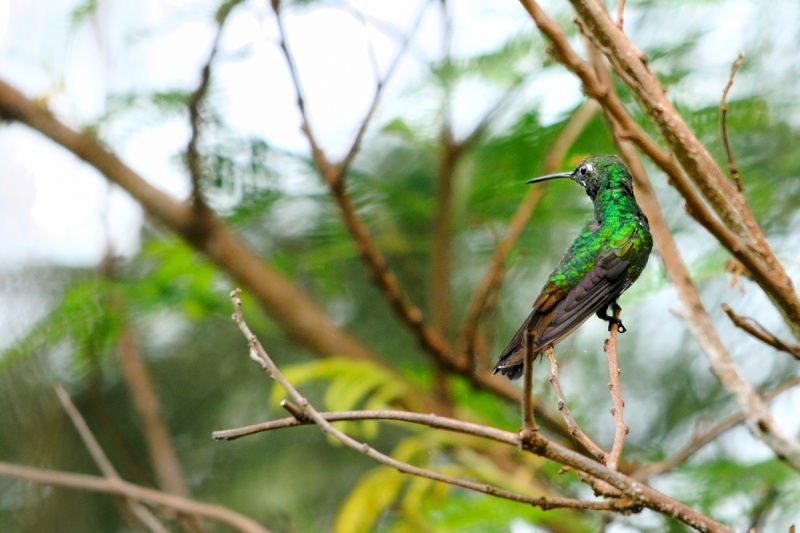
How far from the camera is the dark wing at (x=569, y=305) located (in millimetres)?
912

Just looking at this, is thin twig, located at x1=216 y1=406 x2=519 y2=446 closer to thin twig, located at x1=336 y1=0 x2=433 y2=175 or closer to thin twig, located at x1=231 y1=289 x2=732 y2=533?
thin twig, located at x1=231 y1=289 x2=732 y2=533

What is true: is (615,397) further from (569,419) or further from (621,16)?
(621,16)

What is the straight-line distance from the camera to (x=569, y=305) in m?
0.94

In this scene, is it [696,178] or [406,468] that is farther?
[696,178]

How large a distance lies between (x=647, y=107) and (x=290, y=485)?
2.86 m

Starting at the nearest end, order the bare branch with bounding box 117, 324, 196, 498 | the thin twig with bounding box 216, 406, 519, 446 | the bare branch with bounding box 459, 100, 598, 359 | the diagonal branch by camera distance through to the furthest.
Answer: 1. the thin twig with bounding box 216, 406, 519, 446
2. the diagonal branch
3. the bare branch with bounding box 459, 100, 598, 359
4. the bare branch with bounding box 117, 324, 196, 498

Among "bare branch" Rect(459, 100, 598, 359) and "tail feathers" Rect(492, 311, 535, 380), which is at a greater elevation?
"bare branch" Rect(459, 100, 598, 359)

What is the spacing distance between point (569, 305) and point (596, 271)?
5 centimetres

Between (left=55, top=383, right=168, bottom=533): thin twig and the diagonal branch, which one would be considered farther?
(left=55, top=383, right=168, bottom=533): thin twig

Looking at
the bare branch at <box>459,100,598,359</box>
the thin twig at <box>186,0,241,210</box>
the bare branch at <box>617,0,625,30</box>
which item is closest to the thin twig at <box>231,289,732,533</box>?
the bare branch at <box>617,0,625,30</box>

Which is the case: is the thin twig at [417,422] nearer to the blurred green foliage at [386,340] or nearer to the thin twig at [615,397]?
the thin twig at [615,397]

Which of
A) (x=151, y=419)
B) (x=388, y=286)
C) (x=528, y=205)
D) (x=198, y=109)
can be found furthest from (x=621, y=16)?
(x=151, y=419)

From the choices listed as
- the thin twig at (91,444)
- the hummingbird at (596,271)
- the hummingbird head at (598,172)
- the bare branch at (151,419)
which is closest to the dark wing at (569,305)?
the hummingbird at (596,271)

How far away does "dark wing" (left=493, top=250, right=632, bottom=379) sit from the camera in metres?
0.91
